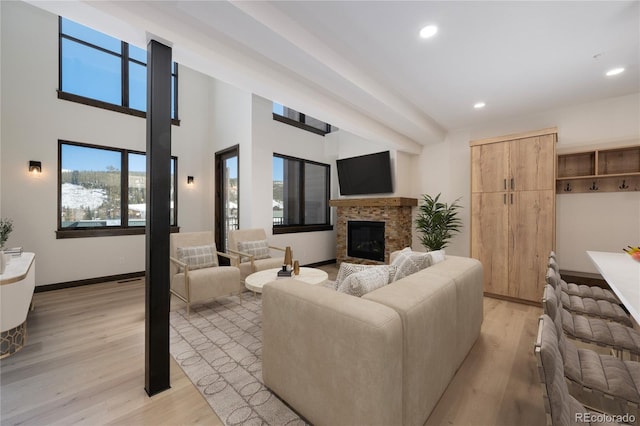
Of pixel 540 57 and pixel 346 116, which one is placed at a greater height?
pixel 540 57

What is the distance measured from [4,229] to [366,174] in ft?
18.0

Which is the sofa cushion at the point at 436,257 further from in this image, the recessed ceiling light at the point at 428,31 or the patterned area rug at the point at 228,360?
the recessed ceiling light at the point at 428,31

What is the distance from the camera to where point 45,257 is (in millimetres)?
4031

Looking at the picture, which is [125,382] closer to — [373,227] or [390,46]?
[390,46]

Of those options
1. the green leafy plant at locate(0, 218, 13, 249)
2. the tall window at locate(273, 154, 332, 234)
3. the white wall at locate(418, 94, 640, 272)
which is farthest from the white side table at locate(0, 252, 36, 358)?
the white wall at locate(418, 94, 640, 272)

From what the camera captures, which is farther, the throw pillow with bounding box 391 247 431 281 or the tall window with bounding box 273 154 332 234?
the tall window with bounding box 273 154 332 234

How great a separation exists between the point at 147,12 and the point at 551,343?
2.79 meters

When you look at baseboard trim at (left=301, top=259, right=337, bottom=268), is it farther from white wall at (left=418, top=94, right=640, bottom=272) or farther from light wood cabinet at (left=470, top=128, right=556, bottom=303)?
white wall at (left=418, top=94, right=640, bottom=272)

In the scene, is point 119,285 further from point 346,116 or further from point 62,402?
point 346,116

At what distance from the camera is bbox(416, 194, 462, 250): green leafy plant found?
4613mm

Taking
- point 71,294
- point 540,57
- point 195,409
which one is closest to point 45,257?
point 71,294

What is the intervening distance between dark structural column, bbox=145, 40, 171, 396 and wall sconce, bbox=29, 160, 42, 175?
3650 millimetres

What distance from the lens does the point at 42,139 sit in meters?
4.02

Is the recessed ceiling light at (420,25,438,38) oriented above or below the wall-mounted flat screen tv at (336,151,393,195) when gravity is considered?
above
